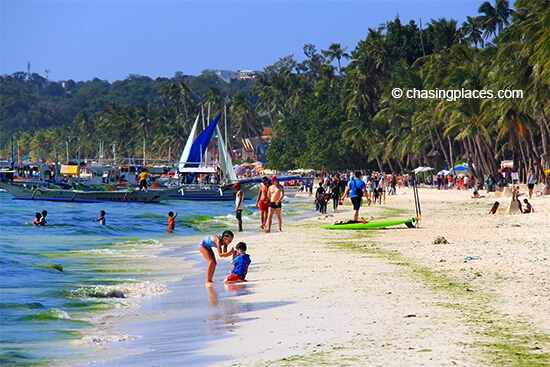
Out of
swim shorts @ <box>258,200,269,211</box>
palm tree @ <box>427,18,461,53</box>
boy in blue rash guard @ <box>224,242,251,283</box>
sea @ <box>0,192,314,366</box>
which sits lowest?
sea @ <box>0,192,314,366</box>

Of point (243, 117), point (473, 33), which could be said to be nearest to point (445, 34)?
point (473, 33)

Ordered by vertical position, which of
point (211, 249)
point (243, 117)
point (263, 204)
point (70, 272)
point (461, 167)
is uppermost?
point (243, 117)

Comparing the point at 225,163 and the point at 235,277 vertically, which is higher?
the point at 225,163

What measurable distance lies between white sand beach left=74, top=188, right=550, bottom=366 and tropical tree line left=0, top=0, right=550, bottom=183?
2568 cm

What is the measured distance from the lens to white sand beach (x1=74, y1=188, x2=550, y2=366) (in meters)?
7.04

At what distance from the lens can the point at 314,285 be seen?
472 inches

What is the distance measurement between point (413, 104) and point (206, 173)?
90.0 ft

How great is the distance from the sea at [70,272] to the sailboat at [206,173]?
51.1 feet

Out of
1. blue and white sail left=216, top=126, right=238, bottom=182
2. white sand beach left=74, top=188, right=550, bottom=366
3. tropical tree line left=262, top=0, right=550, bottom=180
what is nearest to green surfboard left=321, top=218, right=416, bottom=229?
white sand beach left=74, top=188, right=550, bottom=366

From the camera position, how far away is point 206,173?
57219 mm

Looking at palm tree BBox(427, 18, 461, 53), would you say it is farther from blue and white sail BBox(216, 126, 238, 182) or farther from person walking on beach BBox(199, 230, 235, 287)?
person walking on beach BBox(199, 230, 235, 287)

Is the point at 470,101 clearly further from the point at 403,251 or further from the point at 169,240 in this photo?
the point at 403,251

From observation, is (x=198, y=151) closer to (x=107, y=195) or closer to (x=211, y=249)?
(x=107, y=195)
